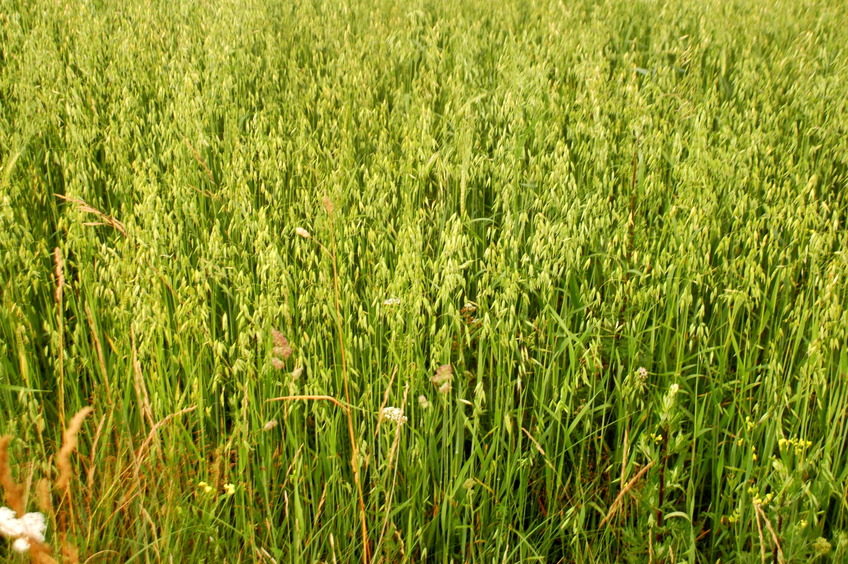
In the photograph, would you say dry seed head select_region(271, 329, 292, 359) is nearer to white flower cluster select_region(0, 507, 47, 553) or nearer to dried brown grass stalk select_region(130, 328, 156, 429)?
dried brown grass stalk select_region(130, 328, 156, 429)

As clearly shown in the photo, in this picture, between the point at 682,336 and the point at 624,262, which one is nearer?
the point at 682,336

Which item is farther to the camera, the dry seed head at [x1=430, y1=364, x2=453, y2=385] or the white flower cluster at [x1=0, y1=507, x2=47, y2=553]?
the dry seed head at [x1=430, y1=364, x2=453, y2=385]

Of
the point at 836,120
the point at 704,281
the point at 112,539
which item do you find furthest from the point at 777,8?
the point at 112,539

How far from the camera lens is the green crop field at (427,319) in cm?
178

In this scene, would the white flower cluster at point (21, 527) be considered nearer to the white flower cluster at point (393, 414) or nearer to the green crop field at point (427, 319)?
the green crop field at point (427, 319)

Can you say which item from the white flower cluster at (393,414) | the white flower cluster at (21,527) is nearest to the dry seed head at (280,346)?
the white flower cluster at (393,414)

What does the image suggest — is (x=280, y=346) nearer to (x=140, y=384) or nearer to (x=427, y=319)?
(x=140, y=384)

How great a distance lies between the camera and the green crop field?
178 cm

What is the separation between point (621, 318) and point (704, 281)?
30 cm

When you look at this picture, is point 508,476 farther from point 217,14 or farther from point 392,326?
point 217,14

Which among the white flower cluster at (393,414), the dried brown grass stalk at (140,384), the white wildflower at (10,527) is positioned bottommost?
the white flower cluster at (393,414)

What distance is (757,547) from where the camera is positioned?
1.76m

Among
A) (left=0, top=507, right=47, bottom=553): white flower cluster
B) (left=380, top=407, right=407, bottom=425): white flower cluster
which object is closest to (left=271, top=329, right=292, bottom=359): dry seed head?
(left=380, top=407, right=407, bottom=425): white flower cluster

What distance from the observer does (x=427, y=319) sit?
2090 mm
